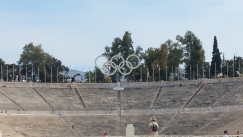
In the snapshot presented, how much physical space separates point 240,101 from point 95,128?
51.6 feet

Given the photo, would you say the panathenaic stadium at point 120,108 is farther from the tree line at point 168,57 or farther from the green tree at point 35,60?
the green tree at point 35,60

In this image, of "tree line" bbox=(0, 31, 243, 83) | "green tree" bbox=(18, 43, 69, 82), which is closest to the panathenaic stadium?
"tree line" bbox=(0, 31, 243, 83)

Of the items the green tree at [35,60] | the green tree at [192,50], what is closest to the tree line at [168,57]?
the green tree at [192,50]

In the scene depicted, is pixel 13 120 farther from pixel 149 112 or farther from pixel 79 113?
pixel 149 112

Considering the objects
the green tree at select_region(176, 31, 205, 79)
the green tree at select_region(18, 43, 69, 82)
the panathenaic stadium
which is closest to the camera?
the panathenaic stadium

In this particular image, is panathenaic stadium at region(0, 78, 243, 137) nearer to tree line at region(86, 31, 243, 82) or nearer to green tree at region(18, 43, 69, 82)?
tree line at region(86, 31, 243, 82)

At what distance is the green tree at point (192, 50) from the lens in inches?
3625

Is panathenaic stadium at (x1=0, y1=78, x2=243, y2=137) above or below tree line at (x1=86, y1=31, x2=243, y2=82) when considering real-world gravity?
below

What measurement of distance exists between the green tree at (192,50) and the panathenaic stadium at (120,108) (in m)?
16.3

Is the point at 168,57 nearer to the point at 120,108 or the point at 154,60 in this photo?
the point at 154,60

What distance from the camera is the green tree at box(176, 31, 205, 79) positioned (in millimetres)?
92062

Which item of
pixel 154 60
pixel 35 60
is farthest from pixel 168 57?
pixel 35 60

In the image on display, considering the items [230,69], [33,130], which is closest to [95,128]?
[33,130]

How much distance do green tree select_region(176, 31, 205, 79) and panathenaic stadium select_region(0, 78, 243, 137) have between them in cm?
1629
